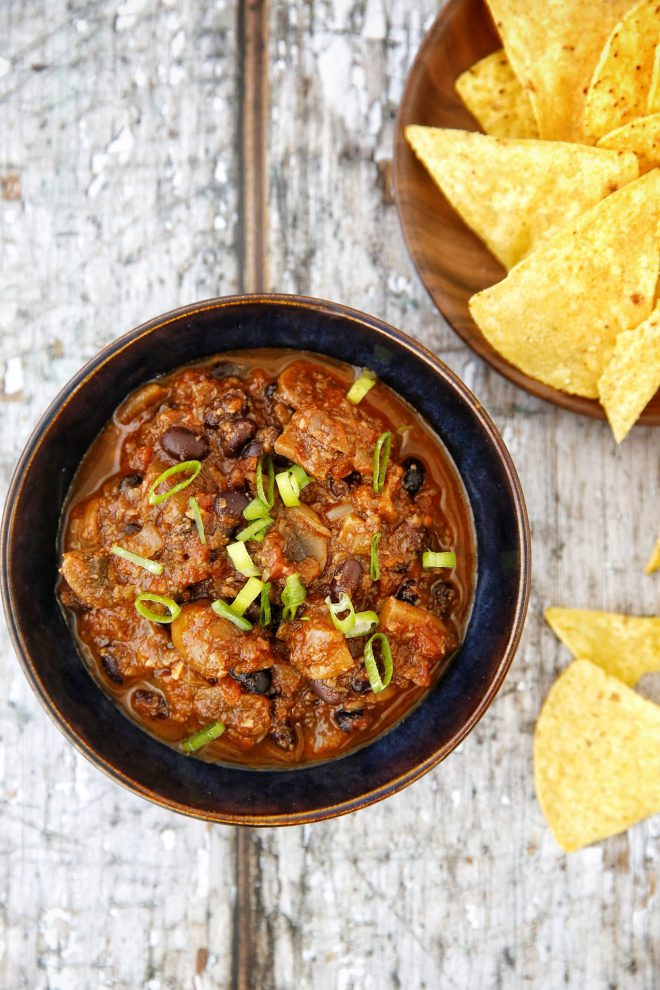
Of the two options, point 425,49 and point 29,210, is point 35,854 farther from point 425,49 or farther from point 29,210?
point 425,49

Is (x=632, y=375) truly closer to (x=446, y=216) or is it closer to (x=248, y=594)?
(x=446, y=216)

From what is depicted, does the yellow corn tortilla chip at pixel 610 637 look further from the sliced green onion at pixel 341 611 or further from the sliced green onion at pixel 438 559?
the sliced green onion at pixel 341 611

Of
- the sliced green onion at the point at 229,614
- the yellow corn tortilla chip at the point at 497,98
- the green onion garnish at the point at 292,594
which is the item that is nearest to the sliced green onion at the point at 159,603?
the sliced green onion at the point at 229,614

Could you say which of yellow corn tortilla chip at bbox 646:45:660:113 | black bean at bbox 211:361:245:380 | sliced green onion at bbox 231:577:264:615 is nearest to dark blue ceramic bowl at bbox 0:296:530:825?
black bean at bbox 211:361:245:380

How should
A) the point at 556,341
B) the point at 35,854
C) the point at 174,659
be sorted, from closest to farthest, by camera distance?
the point at 174,659, the point at 556,341, the point at 35,854

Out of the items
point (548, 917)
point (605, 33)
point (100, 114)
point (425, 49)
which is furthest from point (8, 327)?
point (548, 917)

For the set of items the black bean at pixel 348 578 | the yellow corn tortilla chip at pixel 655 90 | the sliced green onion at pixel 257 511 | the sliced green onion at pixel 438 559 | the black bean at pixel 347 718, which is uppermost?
the yellow corn tortilla chip at pixel 655 90
